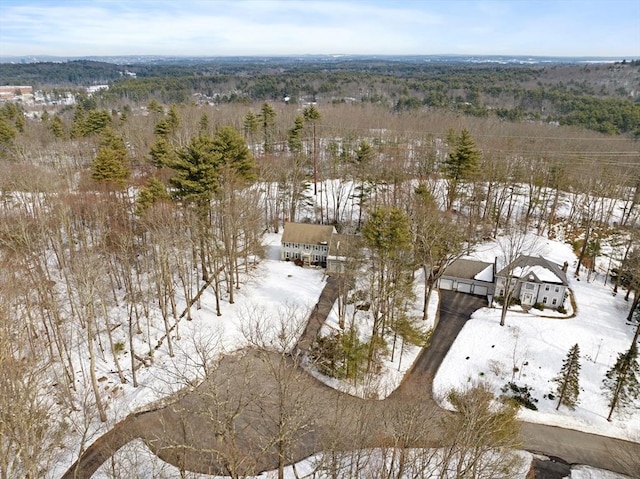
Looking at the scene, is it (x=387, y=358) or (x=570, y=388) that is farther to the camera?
(x=387, y=358)

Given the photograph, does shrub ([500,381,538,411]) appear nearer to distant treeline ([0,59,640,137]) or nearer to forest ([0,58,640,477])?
forest ([0,58,640,477])

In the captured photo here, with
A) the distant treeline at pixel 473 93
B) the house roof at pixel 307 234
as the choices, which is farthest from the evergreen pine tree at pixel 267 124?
the distant treeline at pixel 473 93

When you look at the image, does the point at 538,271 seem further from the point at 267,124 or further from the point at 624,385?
the point at 267,124

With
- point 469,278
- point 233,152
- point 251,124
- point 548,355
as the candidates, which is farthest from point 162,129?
point 548,355

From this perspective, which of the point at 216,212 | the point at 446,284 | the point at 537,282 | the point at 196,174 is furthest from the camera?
the point at 446,284

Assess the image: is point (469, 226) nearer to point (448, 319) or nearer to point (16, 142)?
point (448, 319)

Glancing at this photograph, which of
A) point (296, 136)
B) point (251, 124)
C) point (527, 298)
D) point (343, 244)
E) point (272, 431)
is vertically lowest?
point (272, 431)

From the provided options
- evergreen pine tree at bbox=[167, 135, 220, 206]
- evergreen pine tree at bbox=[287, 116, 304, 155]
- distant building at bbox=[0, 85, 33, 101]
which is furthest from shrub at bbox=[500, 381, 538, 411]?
distant building at bbox=[0, 85, 33, 101]

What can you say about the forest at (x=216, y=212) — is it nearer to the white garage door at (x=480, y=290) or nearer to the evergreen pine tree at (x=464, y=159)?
the evergreen pine tree at (x=464, y=159)
